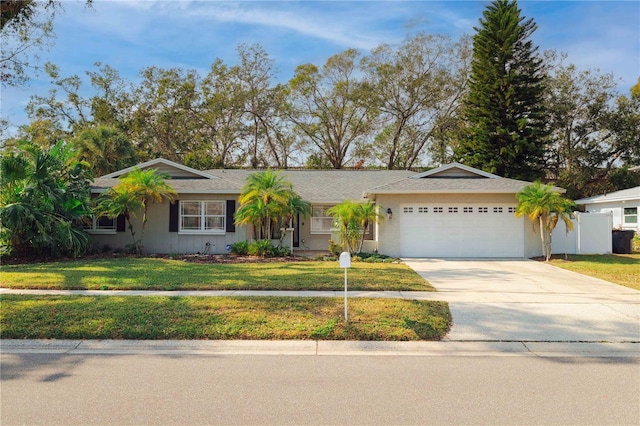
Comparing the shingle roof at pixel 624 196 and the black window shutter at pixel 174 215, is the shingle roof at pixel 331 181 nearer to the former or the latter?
the black window shutter at pixel 174 215

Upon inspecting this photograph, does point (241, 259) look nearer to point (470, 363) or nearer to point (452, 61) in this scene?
point (470, 363)

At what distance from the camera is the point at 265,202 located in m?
15.6

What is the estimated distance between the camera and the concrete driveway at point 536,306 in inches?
249

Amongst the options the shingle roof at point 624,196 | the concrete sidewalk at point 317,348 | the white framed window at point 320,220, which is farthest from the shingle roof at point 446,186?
the concrete sidewalk at point 317,348

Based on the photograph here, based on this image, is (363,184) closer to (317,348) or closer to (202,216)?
(202,216)

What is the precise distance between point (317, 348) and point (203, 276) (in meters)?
5.89

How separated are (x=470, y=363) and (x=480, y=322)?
1.74m

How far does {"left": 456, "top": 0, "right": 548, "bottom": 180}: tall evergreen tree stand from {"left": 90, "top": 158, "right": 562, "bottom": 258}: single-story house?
12.4 m

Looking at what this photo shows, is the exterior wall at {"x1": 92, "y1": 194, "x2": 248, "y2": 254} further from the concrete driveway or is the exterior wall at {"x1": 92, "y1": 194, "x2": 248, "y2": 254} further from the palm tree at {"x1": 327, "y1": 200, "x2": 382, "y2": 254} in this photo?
the concrete driveway

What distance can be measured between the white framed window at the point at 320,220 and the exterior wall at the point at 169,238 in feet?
12.6

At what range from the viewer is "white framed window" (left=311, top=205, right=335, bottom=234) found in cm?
1989

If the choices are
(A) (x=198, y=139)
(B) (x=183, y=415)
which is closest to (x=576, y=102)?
(A) (x=198, y=139)

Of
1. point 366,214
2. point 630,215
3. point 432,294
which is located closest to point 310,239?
point 366,214

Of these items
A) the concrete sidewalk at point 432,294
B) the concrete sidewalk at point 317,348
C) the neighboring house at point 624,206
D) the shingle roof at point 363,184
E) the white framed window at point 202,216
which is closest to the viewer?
the concrete sidewalk at point 317,348
